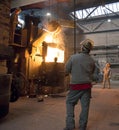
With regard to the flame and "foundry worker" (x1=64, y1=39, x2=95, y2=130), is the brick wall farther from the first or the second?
the flame

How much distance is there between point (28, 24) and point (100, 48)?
45.2ft

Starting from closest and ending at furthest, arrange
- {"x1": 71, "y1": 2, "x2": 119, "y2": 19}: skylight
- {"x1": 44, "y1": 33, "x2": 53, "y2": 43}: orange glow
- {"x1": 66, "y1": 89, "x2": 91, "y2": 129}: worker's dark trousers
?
{"x1": 66, "y1": 89, "x2": 91, "y2": 129}: worker's dark trousers, {"x1": 44, "y1": 33, "x2": 53, "y2": 43}: orange glow, {"x1": 71, "y1": 2, "x2": 119, "y2": 19}: skylight

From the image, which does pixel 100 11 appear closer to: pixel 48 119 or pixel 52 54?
pixel 52 54

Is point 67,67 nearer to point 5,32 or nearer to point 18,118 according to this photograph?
point 18,118

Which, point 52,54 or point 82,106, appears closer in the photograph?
point 82,106

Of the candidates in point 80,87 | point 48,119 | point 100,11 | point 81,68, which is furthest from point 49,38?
point 100,11

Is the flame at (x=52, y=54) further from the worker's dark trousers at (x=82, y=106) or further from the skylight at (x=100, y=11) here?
the skylight at (x=100, y=11)

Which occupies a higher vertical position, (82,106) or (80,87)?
(80,87)

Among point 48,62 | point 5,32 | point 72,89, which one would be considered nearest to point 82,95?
point 72,89

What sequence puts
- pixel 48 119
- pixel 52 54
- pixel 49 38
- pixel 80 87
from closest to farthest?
pixel 80 87, pixel 48 119, pixel 52 54, pixel 49 38

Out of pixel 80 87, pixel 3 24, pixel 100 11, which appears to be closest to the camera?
pixel 80 87

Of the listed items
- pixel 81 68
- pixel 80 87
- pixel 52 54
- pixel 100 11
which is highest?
pixel 100 11

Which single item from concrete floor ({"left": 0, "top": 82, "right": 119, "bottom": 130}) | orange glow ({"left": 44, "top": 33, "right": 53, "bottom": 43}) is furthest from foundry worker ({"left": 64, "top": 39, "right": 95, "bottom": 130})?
orange glow ({"left": 44, "top": 33, "right": 53, "bottom": 43})

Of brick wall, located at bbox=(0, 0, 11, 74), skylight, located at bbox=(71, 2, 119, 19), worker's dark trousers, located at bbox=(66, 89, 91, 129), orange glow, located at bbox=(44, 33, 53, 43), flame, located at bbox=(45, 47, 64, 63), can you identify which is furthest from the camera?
skylight, located at bbox=(71, 2, 119, 19)
